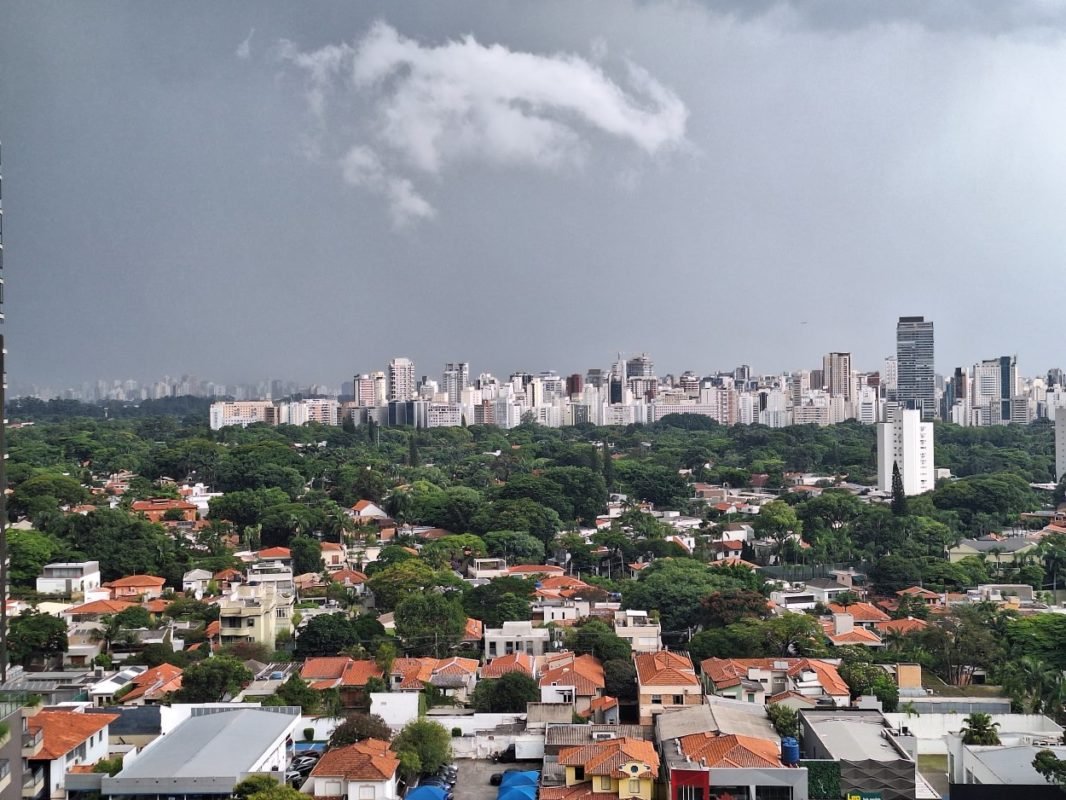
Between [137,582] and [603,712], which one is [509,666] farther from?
[137,582]

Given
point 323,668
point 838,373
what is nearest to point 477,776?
point 323,668

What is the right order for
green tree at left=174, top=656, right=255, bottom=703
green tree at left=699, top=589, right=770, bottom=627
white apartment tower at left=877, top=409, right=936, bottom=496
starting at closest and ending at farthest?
green tree at left=174, top=656, right=255, bottom=703
green tree at left=699, top=589, right=770, bottom=627
white apartment tower at left=877, top=409, right=936, bottom=496

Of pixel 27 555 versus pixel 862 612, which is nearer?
pixel 862 612

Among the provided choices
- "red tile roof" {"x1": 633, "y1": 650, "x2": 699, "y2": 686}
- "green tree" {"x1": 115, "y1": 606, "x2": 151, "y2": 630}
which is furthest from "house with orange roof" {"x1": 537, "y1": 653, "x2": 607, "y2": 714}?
"green tree" {"x1": 115, "y1": 606, "x2": 151, "y2": 630}

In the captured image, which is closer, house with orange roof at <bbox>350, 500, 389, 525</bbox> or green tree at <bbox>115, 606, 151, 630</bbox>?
green tree at <bbox>115, 606, 151, 630</bbox>

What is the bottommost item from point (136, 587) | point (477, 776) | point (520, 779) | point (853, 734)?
point (477, 776)

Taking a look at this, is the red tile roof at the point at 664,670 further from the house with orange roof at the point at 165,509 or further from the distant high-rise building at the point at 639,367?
the distant high-rise building at the point at 639,367

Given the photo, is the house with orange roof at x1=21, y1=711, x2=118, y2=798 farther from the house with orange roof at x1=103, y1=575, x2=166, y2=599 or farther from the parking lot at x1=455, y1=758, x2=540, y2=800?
the house with orange roof at x1=103, y1=575, x2=166, y2=599

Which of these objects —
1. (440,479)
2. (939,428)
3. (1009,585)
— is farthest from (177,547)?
(939,428)
